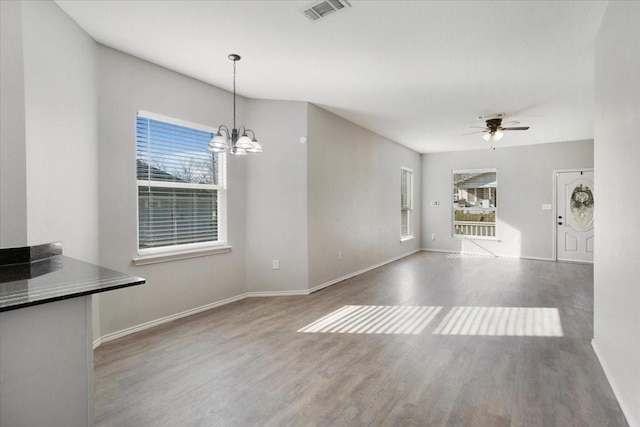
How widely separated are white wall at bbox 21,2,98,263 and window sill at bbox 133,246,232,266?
432 millimetres

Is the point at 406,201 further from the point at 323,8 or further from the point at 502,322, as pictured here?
the point at 323,8

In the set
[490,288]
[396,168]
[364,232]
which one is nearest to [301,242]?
[364,232]

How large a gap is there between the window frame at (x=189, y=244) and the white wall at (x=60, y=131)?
1.48 ft

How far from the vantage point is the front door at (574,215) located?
23.7ft

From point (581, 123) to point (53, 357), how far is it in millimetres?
7612

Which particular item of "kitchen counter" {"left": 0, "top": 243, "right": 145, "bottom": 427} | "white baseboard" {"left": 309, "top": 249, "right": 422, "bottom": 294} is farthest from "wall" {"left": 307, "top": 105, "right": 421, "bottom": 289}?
"kitchen counter" {"left": 0, "top": 243, "right": 145, "bottom": 427}

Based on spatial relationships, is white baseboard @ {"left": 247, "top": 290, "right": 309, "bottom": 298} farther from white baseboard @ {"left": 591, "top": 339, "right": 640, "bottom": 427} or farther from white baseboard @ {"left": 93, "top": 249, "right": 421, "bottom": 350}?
white baseboard @ {"left": 591, "top": 339, "right": 640, "bottom": 427}

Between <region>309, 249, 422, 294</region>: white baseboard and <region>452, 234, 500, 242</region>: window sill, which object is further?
<region>452, 234, 500, 242</region>: window sill

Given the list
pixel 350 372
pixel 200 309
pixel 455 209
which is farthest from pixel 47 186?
pixel 455 209

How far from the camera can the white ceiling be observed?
2531 millimetres

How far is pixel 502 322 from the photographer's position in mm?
3648

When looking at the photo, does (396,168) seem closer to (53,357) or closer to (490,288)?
(490,288)

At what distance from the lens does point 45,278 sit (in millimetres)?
1578

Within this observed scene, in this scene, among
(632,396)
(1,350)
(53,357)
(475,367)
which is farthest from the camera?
(475,367)
